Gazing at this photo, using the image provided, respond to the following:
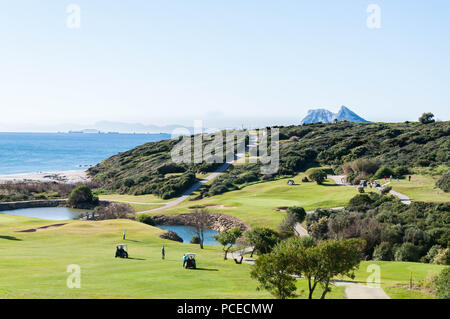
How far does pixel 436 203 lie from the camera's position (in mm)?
49562

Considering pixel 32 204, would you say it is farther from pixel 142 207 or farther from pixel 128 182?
pixel 128 182

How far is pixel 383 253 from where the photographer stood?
120ft

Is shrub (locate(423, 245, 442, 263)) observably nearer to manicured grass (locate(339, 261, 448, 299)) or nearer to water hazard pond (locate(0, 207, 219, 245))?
manicured grass (locate(339, 261, 448, 299))

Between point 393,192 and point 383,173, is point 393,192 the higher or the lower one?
the lower one

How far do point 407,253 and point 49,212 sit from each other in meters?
60.0

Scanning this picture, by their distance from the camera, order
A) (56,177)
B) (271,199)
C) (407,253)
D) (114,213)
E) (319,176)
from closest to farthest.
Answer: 1. (407,253)
2. (114,213)
3. (271,199)
4. (319,176)
5. (56,177)

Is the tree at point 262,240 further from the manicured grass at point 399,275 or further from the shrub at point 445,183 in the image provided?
the shrub at point 445,183

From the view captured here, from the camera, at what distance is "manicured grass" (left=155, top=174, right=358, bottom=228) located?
56.8 meters

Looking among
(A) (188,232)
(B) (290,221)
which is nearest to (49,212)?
(A) (188,232)

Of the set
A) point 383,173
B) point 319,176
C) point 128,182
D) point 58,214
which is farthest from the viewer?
point 128,182

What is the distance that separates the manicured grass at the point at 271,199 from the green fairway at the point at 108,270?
15239mm

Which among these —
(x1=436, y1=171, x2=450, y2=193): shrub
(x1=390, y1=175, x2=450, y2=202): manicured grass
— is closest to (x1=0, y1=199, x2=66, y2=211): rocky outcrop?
(x1=390, y1=175, x2=450, y2=202): manicured grass
